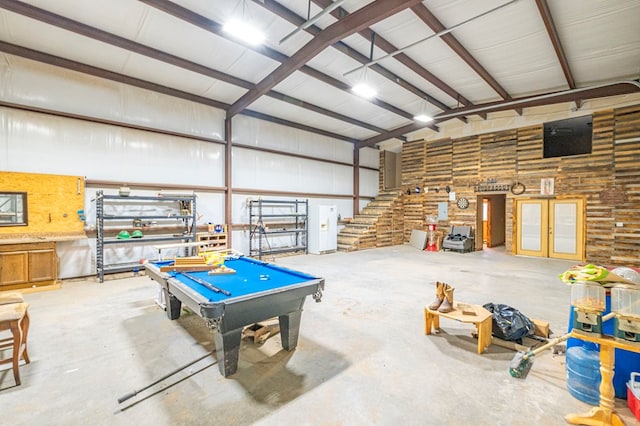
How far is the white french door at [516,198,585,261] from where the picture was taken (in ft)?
27.0

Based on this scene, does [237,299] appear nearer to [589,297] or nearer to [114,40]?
[589,297]

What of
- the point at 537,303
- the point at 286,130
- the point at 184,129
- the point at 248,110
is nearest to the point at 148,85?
the point at 184,129

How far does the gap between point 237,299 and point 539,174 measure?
33.4 feet

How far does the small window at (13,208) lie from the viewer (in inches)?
195

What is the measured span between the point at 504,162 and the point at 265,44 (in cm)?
849

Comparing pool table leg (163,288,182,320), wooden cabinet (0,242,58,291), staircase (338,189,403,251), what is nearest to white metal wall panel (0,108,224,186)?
wooden cabinet (0,242,58,291)

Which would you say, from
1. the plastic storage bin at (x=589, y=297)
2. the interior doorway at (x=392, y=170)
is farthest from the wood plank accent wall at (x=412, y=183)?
the plastic storage bin at (x=589, y=297)

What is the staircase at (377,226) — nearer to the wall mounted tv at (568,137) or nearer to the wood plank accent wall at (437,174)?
the wood plank accent wall at (437,174)

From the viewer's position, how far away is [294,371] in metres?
2.56

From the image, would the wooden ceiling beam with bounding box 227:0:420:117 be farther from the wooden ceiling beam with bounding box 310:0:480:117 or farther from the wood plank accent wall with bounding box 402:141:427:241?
the wood plank accent wall with bounding box 402:141:427:241

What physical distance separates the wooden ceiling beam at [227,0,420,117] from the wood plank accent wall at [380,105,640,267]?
7531mm

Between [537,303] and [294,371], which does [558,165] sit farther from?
[294,371]

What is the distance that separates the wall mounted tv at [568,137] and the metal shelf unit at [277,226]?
25.5 ft

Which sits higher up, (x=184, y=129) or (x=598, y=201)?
(x=184, y=129)
